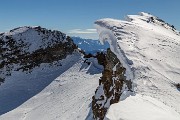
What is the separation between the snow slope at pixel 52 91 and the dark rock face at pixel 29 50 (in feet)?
5.96

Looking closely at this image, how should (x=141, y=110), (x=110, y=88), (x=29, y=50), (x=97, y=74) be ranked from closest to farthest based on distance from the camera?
1. (x=141, y=110)
2. (x=110, y=88)
3. (x=97, y=74)
4. (x=29, y=50)

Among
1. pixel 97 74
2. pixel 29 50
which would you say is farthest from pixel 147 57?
pixel 29 50

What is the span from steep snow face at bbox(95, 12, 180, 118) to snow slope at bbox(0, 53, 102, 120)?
7571 millimetres

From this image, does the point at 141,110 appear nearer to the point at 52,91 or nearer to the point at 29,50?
the point at 52,91

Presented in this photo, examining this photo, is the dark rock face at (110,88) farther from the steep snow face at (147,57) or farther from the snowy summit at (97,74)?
the steep snow face at (147,57)

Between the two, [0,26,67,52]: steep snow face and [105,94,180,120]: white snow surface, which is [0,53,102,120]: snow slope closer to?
[0,26,67,52]: steep snow face

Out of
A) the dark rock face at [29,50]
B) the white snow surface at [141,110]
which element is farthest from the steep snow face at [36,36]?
the white snow surface at [141,110]

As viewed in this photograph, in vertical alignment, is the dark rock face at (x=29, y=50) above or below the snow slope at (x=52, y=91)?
above

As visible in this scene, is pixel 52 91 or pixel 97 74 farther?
pixel 97 74

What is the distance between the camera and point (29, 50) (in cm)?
5275

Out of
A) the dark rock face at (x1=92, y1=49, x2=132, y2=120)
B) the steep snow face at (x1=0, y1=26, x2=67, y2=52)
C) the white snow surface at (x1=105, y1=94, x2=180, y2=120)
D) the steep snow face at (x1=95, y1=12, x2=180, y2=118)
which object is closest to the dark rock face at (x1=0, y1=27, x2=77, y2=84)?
the steep snow face at (x1=0, y1=26, x2=67, y2=52)

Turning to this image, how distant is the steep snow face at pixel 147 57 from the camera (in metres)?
11.8

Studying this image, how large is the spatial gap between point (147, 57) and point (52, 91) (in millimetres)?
25299

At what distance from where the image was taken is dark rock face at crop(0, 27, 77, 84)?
160ft
